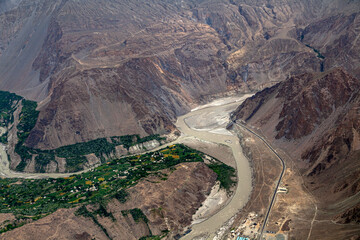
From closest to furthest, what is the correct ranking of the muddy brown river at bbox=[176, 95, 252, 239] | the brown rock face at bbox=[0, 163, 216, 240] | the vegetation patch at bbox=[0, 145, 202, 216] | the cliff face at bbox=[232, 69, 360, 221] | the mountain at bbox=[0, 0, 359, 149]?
the brown rock face at bbox=[0, 163, 216, 240]
the cliff face at bbox=[232, 69, 360, 221]
the muddy brown river at bbox=[176, 95, 252, 239]
the vegetation patch at bbox=[0, 145, 202, 216]
the mountain at bbox=[0, 0, 359, 149]

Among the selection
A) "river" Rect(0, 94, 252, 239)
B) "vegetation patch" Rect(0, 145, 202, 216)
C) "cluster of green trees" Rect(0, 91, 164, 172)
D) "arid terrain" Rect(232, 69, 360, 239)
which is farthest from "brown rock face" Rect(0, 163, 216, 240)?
"cluster of green trees" Rect(0, 91, 164, 172)

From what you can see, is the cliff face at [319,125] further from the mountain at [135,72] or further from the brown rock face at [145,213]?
the mountain at [135,72]

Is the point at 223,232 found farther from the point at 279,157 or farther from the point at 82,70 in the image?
the point at 82,70

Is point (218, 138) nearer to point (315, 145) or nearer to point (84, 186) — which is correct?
point (315, 145)

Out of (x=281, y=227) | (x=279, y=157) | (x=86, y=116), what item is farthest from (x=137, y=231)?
(x=86, y=116)

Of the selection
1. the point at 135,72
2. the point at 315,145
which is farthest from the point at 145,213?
the point at 135,72

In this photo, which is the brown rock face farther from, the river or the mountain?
the mountain

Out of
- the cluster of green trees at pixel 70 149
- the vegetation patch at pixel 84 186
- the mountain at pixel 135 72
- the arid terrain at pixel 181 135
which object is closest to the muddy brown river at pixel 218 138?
the arid terrain at pixel 181 135
